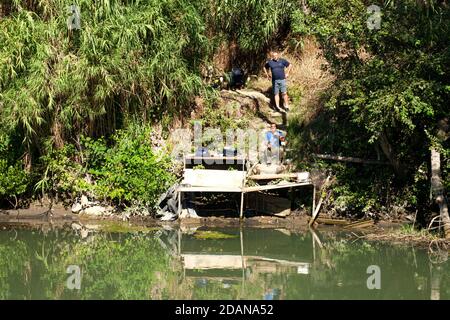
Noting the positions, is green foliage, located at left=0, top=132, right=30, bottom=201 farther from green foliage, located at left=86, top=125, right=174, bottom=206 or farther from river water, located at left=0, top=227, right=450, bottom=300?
green foliage, located at left=86, top=125, right=174, bottom=206

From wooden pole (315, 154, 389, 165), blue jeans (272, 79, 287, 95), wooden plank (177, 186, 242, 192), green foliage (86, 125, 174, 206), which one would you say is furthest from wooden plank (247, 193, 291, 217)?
blue jeans (272, 79, 287, 95)

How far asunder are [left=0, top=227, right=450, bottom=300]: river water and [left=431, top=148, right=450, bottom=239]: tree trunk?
754 millimetres

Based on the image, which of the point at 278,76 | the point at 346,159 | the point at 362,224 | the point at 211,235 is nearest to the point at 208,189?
the point at 211,235

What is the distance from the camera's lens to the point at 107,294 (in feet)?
35.1

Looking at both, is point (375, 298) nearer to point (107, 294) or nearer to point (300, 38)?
point (107, 294)

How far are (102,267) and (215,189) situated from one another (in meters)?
3.55

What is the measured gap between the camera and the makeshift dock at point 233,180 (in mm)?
15258

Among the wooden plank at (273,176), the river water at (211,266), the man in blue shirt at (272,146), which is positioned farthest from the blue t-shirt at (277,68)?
the river water at (211,266)

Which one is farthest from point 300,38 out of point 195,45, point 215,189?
point 215,189

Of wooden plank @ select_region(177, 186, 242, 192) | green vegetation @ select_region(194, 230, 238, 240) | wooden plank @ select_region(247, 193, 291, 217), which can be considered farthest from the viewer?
wooden plank @ select_region(247, 193, 291, 217)

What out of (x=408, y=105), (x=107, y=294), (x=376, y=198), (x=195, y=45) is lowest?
(x=107, y=294)

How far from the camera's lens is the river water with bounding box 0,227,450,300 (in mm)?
10859

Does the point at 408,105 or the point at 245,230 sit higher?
the point at 408,105

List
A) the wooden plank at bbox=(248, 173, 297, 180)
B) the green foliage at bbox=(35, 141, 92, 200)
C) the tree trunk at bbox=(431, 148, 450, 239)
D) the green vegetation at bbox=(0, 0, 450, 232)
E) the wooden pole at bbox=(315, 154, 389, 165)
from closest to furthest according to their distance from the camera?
the tree trunk at bbox=(431, 148, 450, 239)
the green vegetation at bbox=(0, 0, 450, 232)
the wooden pole at bbox=(315, 154, 389, 165)
the wooden plank at bbox=(248, 173, 297, 180)
the green foliage at bbox=(35, 141, 92, 200)
